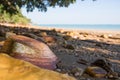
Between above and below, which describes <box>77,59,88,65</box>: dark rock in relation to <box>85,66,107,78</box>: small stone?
below

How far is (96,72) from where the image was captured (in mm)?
5988

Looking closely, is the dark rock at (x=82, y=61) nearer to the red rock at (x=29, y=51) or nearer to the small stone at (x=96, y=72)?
the small stone at (x=96, y=72)

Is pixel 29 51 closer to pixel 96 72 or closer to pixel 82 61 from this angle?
pixel 96 72

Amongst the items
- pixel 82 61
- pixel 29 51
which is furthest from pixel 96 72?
pixel 29 51

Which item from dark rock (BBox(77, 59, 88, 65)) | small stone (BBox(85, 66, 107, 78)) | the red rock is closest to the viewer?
the red rock

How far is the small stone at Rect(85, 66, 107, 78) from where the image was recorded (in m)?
5.94

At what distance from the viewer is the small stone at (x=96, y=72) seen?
234 inches

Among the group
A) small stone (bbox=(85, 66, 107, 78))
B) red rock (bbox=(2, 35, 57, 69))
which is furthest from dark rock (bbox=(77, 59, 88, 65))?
red rock (bbox=(2, 35, 57, 69))

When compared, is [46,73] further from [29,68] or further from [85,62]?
[85,62]

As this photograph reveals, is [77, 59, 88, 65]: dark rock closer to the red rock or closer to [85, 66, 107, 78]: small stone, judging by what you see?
[85, 66, 107, 78]: small stone

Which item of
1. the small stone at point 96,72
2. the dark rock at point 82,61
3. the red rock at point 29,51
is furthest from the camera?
the dark rock at point 82,61

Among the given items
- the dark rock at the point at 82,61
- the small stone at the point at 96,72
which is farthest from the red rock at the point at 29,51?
the dark rock at the point at 82,61

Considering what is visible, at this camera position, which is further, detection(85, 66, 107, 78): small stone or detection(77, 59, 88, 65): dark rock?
detection(77, 59, 88, 65): dark rock

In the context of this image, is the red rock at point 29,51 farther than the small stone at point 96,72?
No
